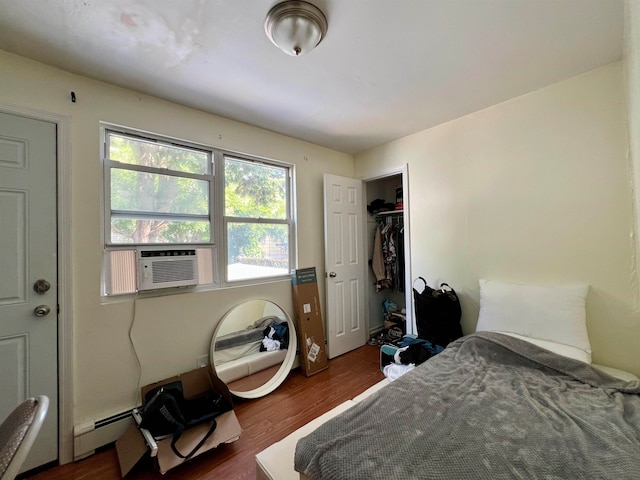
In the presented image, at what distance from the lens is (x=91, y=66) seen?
1608 mm

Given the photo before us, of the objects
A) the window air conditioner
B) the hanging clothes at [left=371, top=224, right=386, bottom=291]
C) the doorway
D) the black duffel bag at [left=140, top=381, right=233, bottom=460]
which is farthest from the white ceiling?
the black duffel bag at [left=140, top=381, right=233, bottom=460]

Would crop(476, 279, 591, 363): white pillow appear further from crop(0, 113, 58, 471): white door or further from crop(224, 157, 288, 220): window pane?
crop(0, 113, 58, 471): white door

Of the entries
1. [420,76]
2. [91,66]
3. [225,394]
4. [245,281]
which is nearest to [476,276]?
[420,76]

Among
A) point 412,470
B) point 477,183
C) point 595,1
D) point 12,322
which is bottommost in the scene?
point 412,470

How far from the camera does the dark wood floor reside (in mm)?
1482

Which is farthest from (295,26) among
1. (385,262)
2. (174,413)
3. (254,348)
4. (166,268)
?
(385,262)

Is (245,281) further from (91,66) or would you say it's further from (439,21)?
(439,21)

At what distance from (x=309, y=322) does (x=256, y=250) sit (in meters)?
0.94

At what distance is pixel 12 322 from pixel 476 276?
3301mm

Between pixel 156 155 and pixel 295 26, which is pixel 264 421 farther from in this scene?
pixel 295 26

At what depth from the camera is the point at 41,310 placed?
152 cm

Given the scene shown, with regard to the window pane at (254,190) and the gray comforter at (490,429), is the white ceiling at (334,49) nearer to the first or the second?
the window pane at (254,190)

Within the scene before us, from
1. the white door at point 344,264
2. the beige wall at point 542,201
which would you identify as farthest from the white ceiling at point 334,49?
the white door at point 344,264

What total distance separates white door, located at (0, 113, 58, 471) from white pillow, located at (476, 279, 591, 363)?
9.75ft
